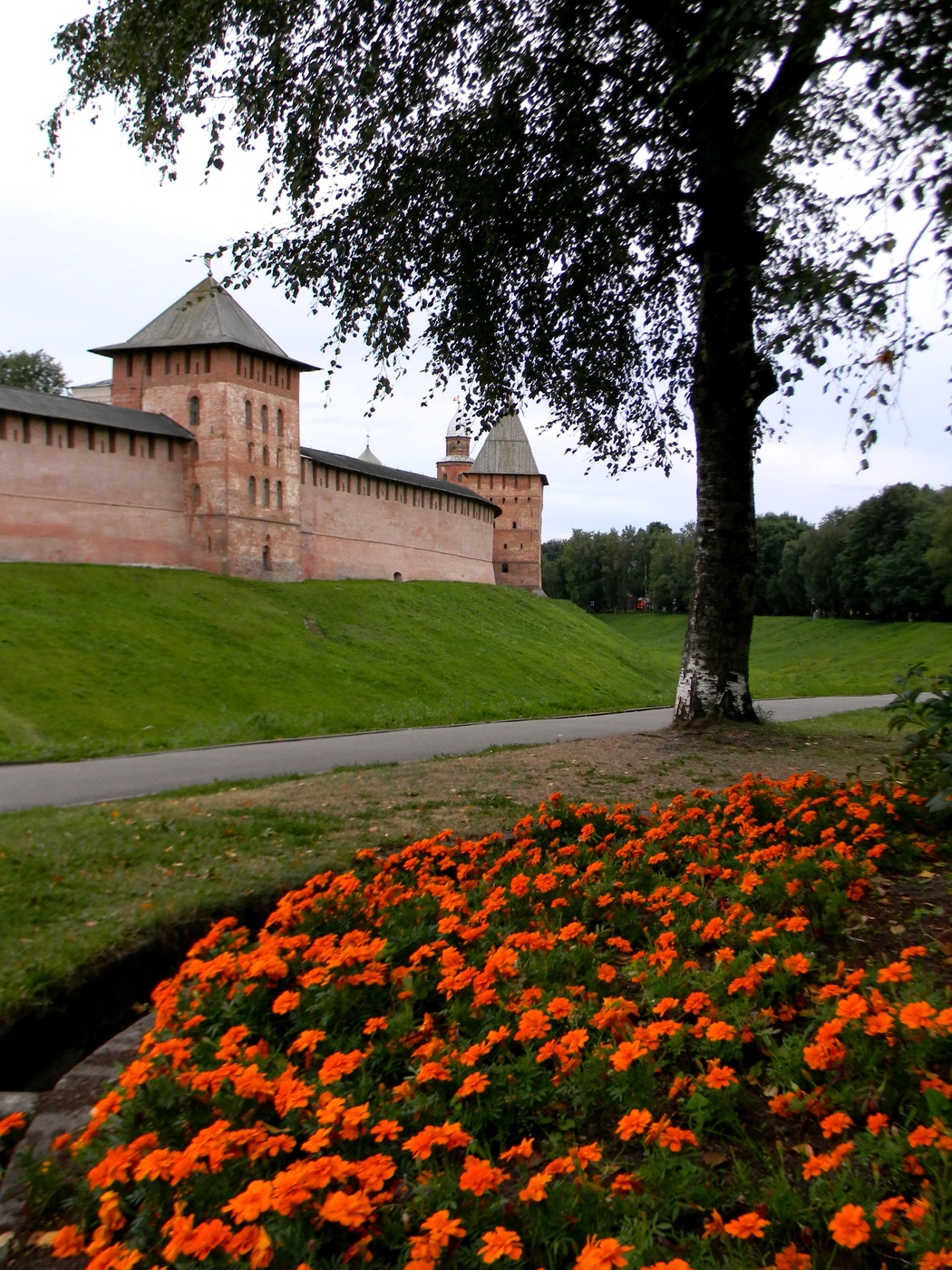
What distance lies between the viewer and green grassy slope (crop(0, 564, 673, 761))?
2427cm

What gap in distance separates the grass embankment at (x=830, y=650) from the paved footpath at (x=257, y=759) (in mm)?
31355

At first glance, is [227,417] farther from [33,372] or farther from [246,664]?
[33,372]

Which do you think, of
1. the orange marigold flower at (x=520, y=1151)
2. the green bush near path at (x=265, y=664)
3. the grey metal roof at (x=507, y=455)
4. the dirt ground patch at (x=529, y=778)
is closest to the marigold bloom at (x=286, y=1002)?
the orange marigold flower at (x=520, y=1151)

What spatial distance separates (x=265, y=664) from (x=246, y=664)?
0.65 m

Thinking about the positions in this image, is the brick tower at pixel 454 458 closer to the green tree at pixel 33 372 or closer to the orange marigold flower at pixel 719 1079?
the green tree at pixel 33 372

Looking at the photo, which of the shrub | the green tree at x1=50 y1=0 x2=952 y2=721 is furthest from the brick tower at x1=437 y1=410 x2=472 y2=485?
the shrub

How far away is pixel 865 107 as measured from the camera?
796cm

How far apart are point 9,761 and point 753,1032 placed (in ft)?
44.9

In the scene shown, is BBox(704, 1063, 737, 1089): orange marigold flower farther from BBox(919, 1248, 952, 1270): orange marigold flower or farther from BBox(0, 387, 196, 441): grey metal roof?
BBox(0, 387, 196, 441): grey metal roof

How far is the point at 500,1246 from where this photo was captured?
7.24ft

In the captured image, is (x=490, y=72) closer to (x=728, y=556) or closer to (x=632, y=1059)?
(x=728, y=556)

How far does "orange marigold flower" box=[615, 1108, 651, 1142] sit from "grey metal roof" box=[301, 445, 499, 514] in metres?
44.5

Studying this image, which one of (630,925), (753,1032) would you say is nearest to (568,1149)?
(753,1032)

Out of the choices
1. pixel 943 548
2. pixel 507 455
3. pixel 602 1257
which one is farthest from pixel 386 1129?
pixel 507 455
